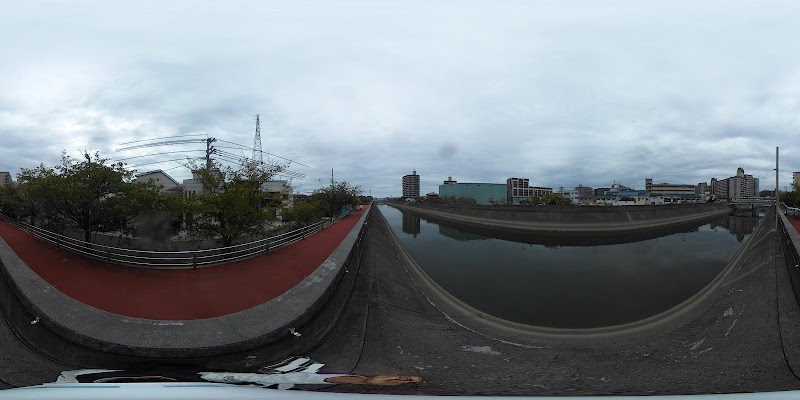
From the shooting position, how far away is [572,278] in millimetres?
16219

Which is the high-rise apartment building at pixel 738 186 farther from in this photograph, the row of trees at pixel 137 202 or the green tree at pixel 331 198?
the row of trees at pixel 137 202

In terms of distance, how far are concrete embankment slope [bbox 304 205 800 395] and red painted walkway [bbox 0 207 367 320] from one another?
181 cm

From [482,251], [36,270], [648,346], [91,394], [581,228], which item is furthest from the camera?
[581,228]

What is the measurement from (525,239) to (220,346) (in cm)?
3365

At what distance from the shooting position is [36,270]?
26.6 feet

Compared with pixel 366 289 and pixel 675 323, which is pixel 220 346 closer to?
pixel 366 289

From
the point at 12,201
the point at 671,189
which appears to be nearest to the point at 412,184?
the point at 671,189

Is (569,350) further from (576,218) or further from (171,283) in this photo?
(576,218)

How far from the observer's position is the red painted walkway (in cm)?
574

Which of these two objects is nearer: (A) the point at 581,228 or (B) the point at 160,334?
(B) the point at 160,334

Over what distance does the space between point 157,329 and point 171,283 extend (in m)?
2.77

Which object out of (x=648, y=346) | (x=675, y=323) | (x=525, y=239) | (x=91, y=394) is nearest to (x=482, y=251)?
(x=525, y=239)

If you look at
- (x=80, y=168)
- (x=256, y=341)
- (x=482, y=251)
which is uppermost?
(x=80, y=168)

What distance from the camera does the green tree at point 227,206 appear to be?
35.7ft
